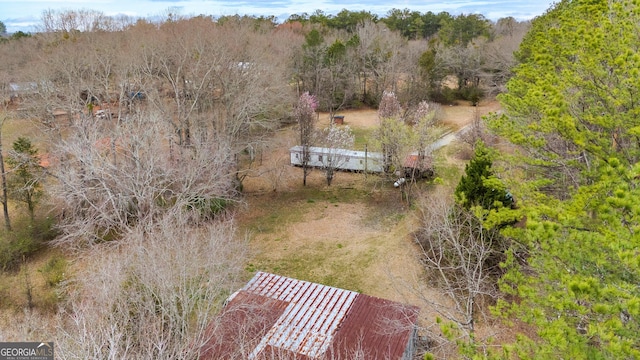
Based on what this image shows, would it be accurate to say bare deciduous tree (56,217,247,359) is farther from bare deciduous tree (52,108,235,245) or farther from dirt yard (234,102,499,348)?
dirt yard (234,102,499,348)

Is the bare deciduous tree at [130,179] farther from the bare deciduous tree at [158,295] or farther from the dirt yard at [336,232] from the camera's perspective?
the dirt yard at [336,232]

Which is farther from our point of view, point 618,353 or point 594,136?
point 594,136

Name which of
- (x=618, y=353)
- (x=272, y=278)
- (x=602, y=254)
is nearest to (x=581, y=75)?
(x=602, y=254)

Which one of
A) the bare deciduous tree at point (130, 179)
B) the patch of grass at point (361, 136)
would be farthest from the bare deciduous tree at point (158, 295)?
the patch of grass at point (361, 136)

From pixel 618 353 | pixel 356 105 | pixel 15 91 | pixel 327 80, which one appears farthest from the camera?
pixel 356 105

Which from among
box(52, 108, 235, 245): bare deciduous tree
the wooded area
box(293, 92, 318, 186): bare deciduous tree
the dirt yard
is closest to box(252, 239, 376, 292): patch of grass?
the dirt yard

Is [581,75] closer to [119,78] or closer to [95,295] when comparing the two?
[95,295]

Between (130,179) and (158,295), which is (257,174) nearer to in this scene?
(130,179)
